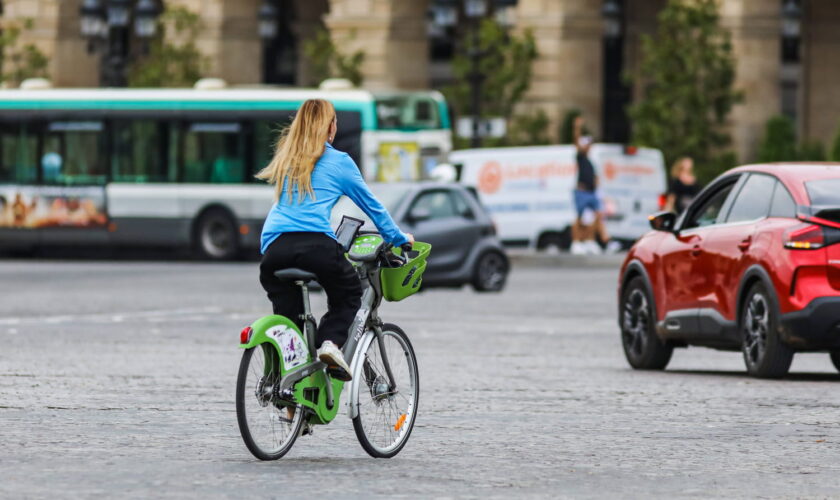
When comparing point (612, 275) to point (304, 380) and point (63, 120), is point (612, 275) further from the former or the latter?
point (304, 380)

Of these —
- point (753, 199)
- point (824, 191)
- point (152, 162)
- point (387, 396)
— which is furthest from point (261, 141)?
point (387, 396)

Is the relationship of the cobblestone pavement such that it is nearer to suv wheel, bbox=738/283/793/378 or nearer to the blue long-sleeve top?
suv wheel, bbox=738/283/793/378

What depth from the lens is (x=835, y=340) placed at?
42.8 ft

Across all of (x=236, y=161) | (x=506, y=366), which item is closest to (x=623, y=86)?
(x=236, y=161)

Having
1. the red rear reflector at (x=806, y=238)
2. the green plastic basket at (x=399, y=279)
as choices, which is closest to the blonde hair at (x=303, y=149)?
the green plastic basket at (x=399, y=279)

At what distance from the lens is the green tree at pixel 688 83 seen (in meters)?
43.0

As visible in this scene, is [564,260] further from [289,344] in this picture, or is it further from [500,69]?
[289,344]

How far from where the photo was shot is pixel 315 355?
9141mm

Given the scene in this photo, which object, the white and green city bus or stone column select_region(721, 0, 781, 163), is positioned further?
stone column select_region(721, 0, 781, 163)

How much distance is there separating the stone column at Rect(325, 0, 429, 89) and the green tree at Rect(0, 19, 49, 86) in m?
8.24

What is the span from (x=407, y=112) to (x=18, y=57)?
21084mm

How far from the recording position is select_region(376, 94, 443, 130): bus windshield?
3559cm

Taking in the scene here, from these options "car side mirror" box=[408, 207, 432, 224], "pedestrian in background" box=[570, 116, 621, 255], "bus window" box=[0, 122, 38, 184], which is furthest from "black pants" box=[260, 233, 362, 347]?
"bus window" box=[0, 122, 38, 184]

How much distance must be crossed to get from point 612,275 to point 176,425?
20.9 m
